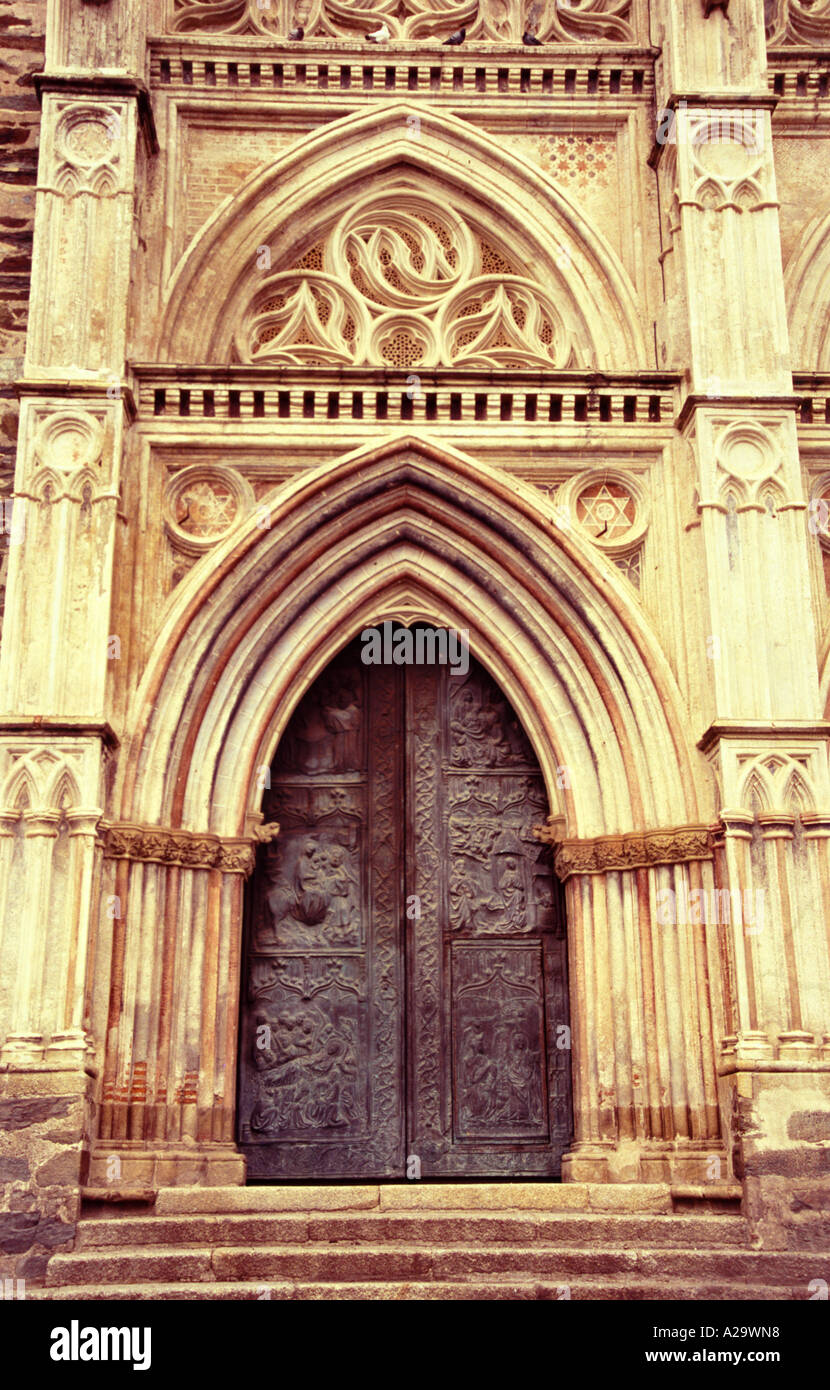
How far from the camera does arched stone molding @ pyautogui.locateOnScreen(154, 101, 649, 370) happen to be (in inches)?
452

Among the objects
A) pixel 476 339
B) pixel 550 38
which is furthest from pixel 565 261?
pixel 550 38

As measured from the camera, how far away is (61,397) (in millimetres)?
10227

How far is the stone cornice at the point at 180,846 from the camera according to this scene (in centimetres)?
976

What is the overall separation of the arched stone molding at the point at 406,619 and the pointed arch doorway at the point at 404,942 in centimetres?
50

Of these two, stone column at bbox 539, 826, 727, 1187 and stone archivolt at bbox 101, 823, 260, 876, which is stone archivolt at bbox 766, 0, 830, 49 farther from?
stone archivolt at bbox 101, 823, 260, 876

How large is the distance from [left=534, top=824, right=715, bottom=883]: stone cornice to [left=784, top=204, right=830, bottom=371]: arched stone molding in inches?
148

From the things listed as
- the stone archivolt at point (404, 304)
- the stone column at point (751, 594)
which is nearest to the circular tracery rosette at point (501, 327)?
the stone archivolt at point (404, 304)

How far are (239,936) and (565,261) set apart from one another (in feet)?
17.5

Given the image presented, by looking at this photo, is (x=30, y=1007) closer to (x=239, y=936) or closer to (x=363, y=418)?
(x=239, y=936)

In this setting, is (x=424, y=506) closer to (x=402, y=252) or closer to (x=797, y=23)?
(x=402, y=252)

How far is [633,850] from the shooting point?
10.1 m

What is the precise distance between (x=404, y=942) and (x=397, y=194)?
5497 mm

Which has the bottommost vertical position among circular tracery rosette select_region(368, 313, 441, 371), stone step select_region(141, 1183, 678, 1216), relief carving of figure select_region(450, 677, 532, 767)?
stone step select_region(141, 1183, 678, 1216)

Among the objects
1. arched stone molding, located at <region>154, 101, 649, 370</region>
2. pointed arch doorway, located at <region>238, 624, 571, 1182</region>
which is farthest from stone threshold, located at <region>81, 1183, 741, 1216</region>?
arched stone molding, located at <region>154, 101, 649, 370</region>
